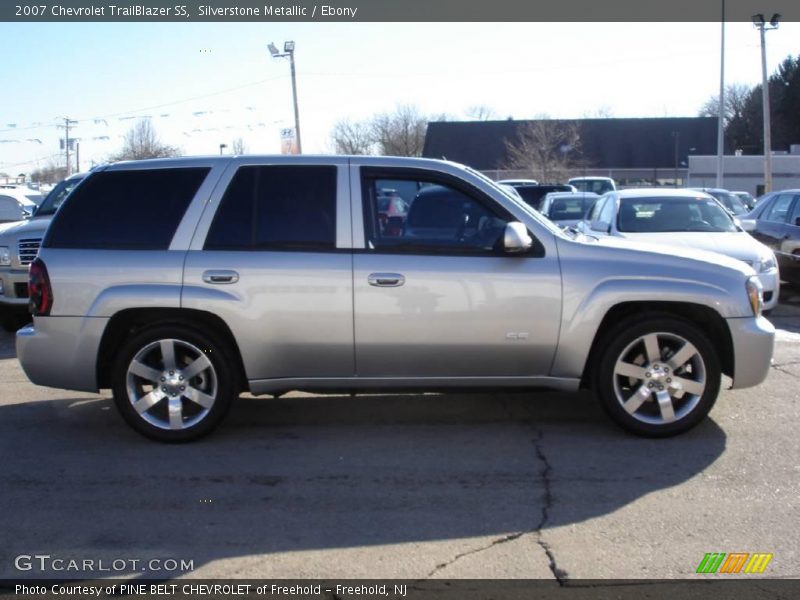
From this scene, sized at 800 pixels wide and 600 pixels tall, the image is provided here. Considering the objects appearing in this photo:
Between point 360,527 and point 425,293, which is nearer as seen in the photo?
point 360,527

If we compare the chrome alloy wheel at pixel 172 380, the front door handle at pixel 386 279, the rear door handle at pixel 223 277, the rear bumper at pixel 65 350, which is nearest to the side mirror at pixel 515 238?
the front door handle at pixel 386 279

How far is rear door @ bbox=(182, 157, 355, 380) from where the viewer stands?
562 cm

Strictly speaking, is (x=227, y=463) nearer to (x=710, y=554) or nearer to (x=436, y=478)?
(x=436, y=478)

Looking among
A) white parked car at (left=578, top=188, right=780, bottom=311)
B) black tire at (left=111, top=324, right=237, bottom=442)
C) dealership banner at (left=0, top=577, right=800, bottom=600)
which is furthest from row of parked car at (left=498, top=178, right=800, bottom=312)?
dealership banner at (left=0, top=577, right=800, bottom=600)

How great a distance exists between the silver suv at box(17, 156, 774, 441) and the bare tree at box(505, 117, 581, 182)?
45.1m

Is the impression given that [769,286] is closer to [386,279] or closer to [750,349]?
[750,349]

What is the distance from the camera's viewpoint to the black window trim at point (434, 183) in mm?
5660

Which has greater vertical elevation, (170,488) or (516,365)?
(516,365)

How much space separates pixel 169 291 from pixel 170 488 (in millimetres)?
1318

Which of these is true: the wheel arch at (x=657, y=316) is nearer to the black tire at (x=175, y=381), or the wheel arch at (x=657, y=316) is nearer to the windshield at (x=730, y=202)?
the black tire at (x=175, y=381)

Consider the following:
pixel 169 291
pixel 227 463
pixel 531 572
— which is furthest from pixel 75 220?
pixel 531 572

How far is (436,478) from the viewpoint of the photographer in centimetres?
516

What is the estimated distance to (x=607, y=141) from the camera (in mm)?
60625

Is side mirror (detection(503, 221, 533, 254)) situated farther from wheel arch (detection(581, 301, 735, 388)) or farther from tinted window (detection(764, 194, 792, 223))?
tinted window (detection(764, 194, 792, 223))
